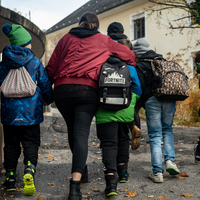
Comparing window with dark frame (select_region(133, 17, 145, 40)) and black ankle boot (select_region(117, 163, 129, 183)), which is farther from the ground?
window with dark frame (select_region(133, 17, 145, 40))

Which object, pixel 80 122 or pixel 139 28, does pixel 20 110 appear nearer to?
pixel 80 122

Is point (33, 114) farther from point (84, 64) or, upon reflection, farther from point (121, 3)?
point (121, 3)

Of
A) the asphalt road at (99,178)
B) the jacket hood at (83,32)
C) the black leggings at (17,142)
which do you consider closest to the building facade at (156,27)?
the asphalt road at (99,178)

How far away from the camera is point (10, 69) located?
3371 mm

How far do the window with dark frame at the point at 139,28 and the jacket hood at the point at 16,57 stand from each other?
18.6m

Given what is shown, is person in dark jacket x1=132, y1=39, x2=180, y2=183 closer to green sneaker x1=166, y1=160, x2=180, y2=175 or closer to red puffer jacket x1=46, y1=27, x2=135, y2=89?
green sneaker x1=166, y1=160, x2=180, y2=175

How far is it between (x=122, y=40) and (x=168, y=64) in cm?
71

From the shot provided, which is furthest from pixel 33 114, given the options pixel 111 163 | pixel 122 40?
pixel 122 40

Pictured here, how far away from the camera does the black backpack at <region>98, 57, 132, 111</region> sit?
300cm

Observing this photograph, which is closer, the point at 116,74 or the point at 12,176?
the point at 116,74

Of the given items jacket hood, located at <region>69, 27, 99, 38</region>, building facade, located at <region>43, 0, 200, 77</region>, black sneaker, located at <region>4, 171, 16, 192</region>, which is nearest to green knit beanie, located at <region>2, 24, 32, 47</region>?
jacket hood, located at <region>69, 27, 99, 38</region>

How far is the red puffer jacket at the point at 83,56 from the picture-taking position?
3.02 meters

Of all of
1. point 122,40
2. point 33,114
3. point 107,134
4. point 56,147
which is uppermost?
point 122,40

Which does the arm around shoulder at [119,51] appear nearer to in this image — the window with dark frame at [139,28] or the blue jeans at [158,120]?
the blue jeans at [158,120]
